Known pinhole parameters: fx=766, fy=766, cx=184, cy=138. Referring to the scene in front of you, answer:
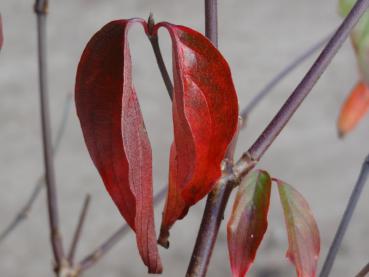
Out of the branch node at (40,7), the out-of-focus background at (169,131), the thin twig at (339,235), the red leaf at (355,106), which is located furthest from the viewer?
the out-of-focus background at (169,131)

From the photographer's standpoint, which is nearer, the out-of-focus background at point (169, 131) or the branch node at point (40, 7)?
the branch node at point (40, 7)

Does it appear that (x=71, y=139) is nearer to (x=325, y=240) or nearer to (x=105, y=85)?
(x=325, y=240)

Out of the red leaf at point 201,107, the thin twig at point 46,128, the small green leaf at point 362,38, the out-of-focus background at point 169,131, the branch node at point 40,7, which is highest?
the red leaf at point 201,107

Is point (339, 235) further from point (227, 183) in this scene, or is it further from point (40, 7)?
point (40, 7)

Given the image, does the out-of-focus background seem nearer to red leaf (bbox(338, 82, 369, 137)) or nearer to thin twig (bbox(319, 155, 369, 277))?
red leaf (bbox(338, 82, 369, 137))

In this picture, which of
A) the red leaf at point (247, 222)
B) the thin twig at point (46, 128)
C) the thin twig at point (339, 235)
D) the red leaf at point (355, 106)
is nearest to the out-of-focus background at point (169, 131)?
the red leaf at point (355, 106)

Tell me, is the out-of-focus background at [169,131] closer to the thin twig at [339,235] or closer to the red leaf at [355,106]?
the red leaf at [355,106]

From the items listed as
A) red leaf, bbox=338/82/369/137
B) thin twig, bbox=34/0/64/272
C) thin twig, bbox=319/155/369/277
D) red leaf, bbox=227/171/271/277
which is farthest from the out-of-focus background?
red leaf, bbox=227/171/271/277
